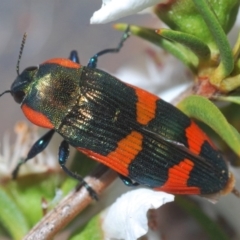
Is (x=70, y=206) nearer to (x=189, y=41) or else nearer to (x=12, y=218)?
(x=12, y=218)

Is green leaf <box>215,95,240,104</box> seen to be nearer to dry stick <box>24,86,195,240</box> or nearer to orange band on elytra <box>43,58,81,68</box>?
dry stick <box>24,86,195,240</box>

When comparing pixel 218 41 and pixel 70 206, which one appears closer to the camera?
pixel 218 41

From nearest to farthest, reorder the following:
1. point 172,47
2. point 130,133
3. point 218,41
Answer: point 218,41 → point 172,47 → point 130,133

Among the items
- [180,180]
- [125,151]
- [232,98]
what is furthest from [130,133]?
[232,98]

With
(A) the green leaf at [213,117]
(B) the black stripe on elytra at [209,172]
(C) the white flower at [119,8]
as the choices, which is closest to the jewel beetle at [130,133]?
(B) the black stripe on elytra at [209,172]

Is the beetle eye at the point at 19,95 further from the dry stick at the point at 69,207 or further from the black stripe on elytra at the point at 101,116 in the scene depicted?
the dry stick at the point at 69,207
